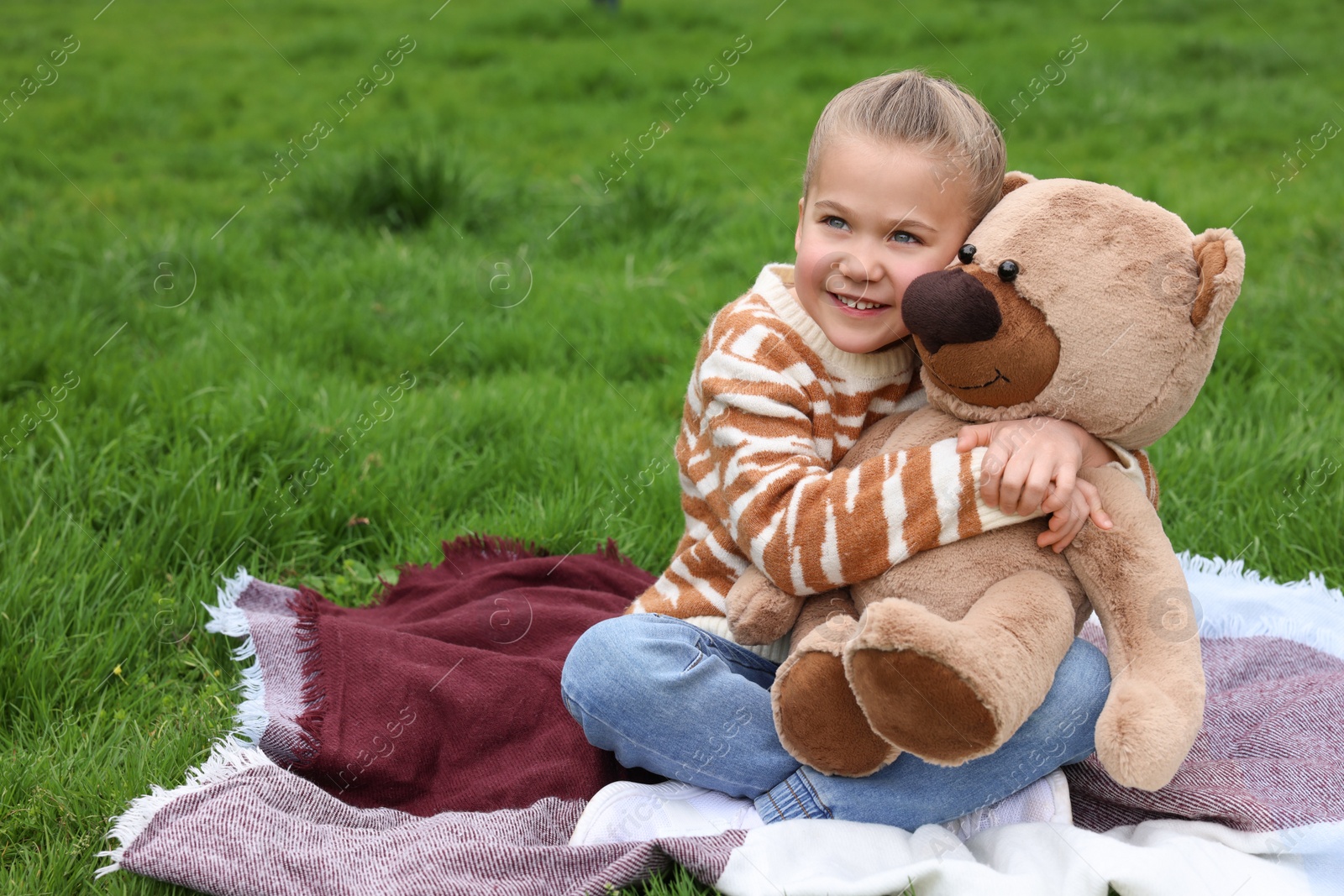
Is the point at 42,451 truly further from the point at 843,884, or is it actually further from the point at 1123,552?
the point at 1123,552

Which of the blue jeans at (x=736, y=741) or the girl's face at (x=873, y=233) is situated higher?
the girl's face at (x=873, y=233)

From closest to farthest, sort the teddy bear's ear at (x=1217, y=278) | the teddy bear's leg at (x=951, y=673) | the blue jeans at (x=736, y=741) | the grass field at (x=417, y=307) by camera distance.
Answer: the teddy bear's leg at (x=951, y=673)
the teddy bear's ear at (x=1217, y=278)
the blue jeans at (x=736, y=741)
the grass field at (x=417, y=307)

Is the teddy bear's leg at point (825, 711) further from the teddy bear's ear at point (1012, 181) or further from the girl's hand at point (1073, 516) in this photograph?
the teddy bear's ear at point (1012, 181)

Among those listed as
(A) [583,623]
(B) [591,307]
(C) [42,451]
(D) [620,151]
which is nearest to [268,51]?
(D) [620,151]

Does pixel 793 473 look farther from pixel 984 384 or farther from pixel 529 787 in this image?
pixel 529 787

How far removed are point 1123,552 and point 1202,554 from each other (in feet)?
4.13

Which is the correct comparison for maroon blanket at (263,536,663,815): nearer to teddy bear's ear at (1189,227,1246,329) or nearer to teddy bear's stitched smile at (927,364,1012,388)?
teddy bear's stitched smile at (927,364,1012,388)

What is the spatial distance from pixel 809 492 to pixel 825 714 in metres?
0.34

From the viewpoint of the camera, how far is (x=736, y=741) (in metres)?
1.89

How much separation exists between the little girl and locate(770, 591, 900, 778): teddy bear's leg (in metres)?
0.10

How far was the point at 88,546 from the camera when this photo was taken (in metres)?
2.55

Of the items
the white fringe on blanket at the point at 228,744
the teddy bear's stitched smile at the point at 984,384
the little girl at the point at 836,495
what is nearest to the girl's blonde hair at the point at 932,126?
the little girl at the point at 836,495

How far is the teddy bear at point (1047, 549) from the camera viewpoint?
1.52 m

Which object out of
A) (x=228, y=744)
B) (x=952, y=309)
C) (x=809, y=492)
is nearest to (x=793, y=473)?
(x=809, y=492)
